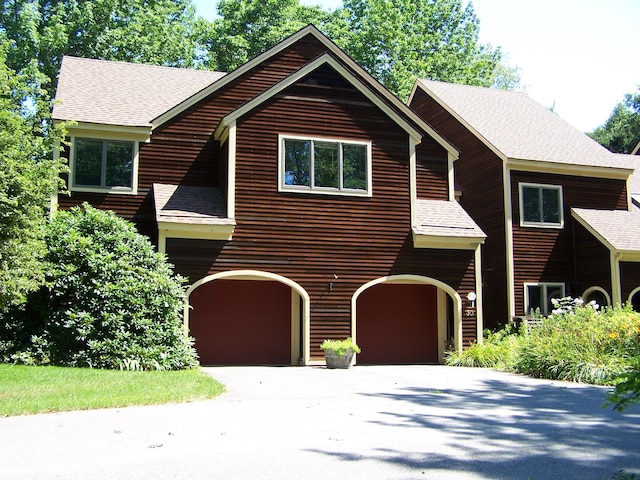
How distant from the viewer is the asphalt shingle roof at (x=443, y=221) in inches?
766

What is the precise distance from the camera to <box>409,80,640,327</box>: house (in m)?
22.6

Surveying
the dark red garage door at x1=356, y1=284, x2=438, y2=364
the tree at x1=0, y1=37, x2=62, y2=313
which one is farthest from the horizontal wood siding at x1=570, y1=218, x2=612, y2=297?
the tree at x1=0, y1=37, x2=62, y2=313

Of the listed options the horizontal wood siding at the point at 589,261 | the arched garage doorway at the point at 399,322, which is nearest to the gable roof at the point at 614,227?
the horizontal wood siding at the point at 589,261

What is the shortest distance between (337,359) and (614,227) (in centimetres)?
1177

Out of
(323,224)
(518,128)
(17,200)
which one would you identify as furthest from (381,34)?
(17,200)

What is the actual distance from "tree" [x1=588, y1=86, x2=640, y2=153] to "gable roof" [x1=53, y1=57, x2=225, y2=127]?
118 ft

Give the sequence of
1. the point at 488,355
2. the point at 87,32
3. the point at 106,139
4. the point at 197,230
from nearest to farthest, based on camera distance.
Answer: the point at 197,230
the point at 488,355
the point at 106,139
the point at 87,32

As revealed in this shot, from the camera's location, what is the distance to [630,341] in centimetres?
1455

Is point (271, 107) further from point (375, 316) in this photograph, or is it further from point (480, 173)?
point (480, 173)

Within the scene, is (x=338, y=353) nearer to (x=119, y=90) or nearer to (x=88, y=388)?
(x=88, y=388)

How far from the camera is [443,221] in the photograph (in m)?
20.0

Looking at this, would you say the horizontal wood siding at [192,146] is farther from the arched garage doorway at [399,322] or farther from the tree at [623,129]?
the tree at [623,129]

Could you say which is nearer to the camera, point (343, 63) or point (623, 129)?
point (343, 63)

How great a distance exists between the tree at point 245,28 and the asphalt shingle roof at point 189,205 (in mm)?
18612
